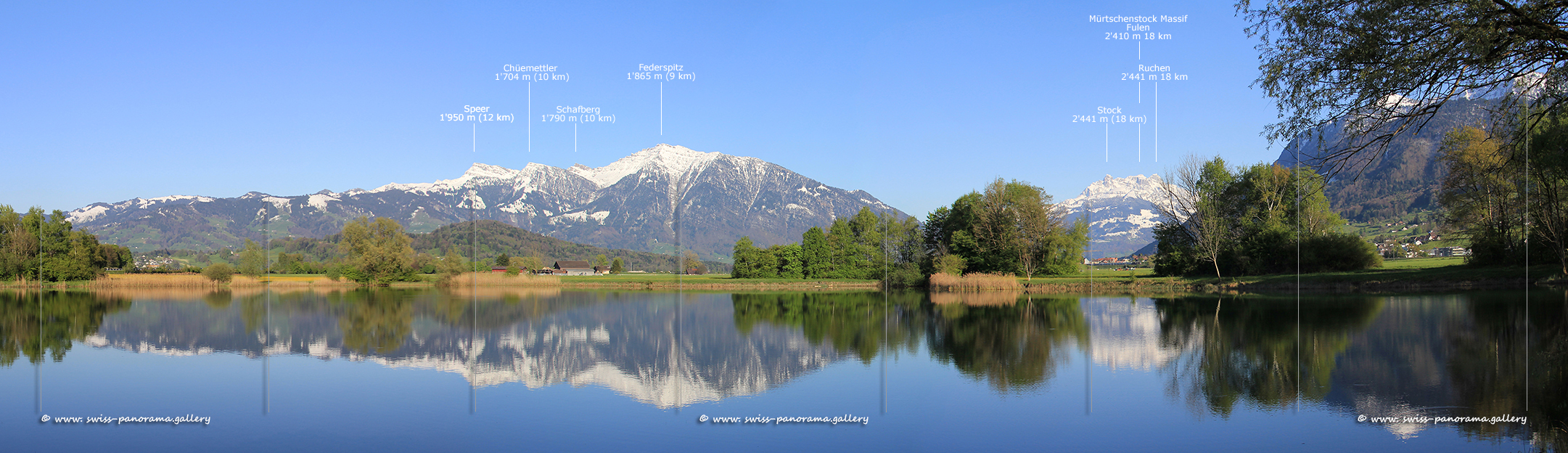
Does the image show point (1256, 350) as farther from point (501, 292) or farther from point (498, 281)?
point (498, 281)

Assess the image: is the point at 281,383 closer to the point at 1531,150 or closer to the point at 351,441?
the point at 351,441

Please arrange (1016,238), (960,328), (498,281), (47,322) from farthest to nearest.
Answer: (498,281), (1016,238), (47,322), (960,328)

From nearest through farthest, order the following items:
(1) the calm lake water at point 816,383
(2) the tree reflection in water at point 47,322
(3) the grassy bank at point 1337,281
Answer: (1) the calm lake water at point 816,383 → (2) the tree reflection in water at point 47,322 → (3) the grassy bank at point 1337,281

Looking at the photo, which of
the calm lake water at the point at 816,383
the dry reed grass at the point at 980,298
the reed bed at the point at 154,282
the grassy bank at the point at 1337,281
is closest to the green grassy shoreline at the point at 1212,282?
the grassy bank at the point at 1337,281

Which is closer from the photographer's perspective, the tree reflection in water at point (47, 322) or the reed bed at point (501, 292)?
the tree reflection in water at point (47, 322)

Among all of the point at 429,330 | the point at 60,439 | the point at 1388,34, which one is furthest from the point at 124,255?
the point at 1388,34

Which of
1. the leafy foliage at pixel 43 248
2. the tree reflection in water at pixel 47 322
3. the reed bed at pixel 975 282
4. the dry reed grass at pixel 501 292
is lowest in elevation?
the dry reed grass at pixel 501 292

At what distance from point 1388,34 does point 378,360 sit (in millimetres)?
17361

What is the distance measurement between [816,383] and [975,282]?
40.3 meters

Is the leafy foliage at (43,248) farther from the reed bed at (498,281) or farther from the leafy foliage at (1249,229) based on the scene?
the leafy foliage at (1249,229)

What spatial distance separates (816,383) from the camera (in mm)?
12750

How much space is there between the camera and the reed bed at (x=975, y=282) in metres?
49.8

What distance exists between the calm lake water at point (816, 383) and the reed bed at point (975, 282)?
24434 millimetres

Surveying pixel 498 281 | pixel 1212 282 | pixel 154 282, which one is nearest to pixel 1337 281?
pixel 1212 282
